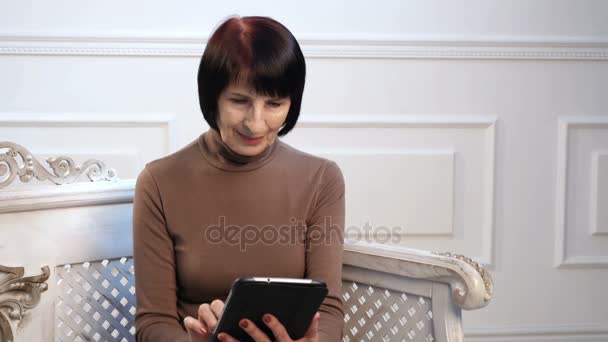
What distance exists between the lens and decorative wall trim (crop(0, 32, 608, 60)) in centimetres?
270

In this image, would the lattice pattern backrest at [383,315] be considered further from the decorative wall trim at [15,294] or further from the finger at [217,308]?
the decorative wall trim at [15,294]

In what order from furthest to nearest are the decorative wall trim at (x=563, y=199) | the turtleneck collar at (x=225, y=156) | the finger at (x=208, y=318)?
the decorative wall trim at (x=563, y=199) → the turtleneck collar at (x=225, y=156) → the finger at (x=208, y=318)

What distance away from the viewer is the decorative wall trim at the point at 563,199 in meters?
2.92

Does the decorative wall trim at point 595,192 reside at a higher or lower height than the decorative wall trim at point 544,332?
higher

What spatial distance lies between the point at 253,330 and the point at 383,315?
41 cm

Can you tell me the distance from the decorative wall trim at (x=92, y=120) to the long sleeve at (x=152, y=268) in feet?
4.52

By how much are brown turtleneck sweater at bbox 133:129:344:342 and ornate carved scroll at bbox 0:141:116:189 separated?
0.64ft

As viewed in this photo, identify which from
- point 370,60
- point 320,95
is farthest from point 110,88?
point 370,60

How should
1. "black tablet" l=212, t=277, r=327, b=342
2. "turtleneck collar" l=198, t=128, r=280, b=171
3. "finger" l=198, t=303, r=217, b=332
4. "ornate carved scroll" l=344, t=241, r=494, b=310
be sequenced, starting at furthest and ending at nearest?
1. "turtleneck collar" l=198, t=128, r=280, b=171
2. "ornate carved scroll" l=344, t=241, r=494, b=310
3. "finger" l=198, t=303, r=217, b=332
4. "black tablet" l=212, t=277, r=327, b=342

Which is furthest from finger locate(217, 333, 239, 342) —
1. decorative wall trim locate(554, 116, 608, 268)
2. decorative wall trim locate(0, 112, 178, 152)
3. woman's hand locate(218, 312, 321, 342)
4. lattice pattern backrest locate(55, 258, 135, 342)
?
decorative wall trim locate(554, 116, 608, 268)

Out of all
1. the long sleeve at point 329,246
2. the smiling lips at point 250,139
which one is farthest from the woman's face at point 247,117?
the long sleeve at point 329,246

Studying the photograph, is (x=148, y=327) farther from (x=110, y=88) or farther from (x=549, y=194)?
(x=549, y=194)

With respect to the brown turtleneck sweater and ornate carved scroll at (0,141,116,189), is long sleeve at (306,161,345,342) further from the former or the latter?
ornate carved scroll at (0,141,116,189)

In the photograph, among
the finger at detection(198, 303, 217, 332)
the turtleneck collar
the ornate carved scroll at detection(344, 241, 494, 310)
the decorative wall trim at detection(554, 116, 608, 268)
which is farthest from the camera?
the decorative wall trim at detection(554, 116, 608, 268)
